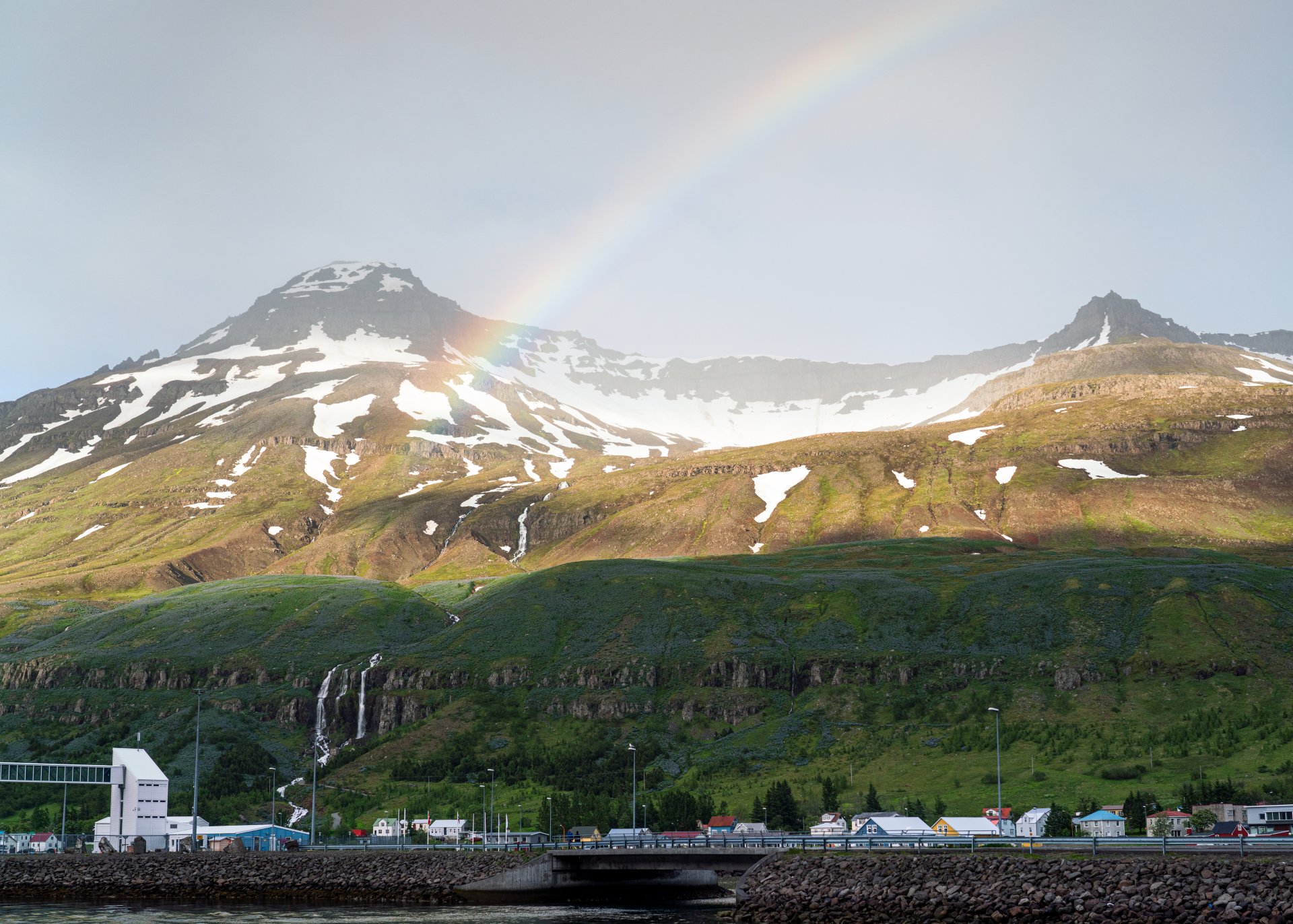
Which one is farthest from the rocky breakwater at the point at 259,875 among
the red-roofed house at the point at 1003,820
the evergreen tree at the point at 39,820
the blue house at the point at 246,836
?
the evergreen tree at the point at 39,820

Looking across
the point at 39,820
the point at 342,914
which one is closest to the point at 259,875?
the point at 342,914

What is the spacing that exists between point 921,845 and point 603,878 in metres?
28.3

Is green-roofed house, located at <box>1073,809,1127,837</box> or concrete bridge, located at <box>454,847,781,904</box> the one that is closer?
concrete bridge, located at <box>454,847,781,904</box>

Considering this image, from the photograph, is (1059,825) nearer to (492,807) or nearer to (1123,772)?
(1123,772)

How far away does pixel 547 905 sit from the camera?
9319 cm

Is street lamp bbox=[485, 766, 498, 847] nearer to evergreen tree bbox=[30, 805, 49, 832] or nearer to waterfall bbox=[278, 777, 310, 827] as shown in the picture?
waterfall bbox=[278, 777, 310, 827]

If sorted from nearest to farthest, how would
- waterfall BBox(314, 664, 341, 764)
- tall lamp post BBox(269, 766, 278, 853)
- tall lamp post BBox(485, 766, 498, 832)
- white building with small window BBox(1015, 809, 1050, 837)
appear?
white building with small window BBox(1015, 809, 1050, 837), tall lamp post BBox(269, 766, 278, 853), tall lamp post BBox(485, 766, 498, 832), waterfall BBox(314, 664, 341, 764)

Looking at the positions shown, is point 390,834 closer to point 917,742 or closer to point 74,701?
point 917,742

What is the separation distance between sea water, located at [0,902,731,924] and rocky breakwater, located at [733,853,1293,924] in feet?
20.6

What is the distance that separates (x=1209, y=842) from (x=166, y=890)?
77.2 meters

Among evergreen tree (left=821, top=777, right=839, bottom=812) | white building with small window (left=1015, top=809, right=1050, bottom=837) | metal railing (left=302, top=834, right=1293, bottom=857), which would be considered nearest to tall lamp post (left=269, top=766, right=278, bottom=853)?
metal railing (left=302, top=834, right=1293, bottom=857)

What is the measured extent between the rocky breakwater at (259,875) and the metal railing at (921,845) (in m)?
3.41

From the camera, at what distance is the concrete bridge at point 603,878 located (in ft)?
297

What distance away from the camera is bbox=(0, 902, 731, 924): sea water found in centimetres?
7794
